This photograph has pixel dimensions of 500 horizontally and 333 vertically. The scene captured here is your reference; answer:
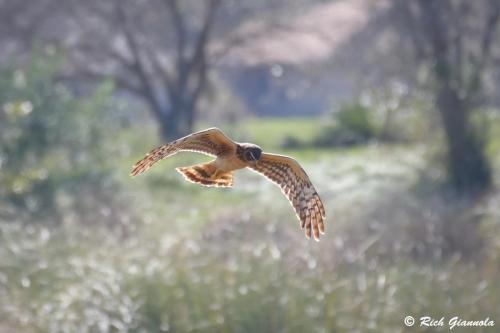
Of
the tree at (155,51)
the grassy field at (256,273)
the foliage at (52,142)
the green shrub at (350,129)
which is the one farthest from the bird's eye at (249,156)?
the green shrub at (350,129)

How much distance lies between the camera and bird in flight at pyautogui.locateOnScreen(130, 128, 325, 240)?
2.69 meters

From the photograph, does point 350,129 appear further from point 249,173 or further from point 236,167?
point 236,167

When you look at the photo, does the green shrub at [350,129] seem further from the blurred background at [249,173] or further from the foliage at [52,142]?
the foliage at [52,142]

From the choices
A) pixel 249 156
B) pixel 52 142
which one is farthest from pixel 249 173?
pixel 249 156

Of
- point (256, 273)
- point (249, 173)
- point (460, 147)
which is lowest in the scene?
point (256, 273)

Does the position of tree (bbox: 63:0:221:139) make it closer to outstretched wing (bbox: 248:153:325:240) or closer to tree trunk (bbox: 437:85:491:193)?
tree trunk (bbox: 437:85:491:193)

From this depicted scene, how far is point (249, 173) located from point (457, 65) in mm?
3115

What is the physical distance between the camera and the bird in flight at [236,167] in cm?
269

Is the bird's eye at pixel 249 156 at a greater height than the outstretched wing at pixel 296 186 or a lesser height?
lesser

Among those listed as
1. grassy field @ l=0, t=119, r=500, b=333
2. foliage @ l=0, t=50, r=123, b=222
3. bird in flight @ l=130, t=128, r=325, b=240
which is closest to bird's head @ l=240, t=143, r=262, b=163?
bird in flight @ l=130, t=128, r=325, b=240

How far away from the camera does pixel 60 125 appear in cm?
974

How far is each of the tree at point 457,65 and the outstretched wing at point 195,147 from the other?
8195 millimetres

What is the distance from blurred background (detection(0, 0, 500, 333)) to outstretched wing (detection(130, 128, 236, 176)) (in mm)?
2853

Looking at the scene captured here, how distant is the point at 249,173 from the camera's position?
12.2 metres
